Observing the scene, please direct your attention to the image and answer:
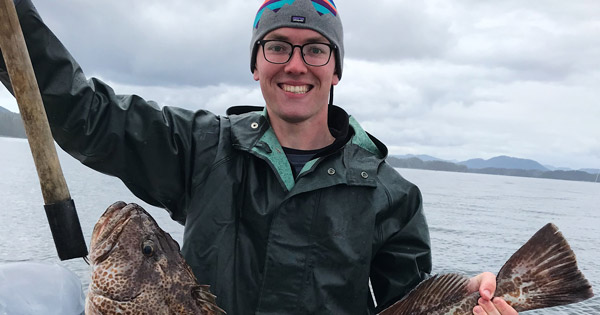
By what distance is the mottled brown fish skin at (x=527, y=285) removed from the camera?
3320 mm

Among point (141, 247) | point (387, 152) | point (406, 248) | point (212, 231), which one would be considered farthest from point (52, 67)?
point (406, 248)

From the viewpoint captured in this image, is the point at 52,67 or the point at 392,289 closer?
the point at 52,67

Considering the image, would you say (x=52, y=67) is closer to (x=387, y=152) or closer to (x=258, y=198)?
(x=258, y=198)

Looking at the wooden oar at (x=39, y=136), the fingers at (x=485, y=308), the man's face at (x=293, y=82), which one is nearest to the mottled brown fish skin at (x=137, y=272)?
the wooden oar at (x=39, y=136)

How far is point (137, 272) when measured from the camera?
2762mm

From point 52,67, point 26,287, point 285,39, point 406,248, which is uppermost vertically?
point 285,39

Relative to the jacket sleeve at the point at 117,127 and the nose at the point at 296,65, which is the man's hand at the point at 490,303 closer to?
the nose at the point at 296,65

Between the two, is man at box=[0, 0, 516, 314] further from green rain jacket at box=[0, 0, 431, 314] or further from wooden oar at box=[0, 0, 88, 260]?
wooden oar at box=[0, 0, 88, 260]

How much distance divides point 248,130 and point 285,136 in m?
0.34

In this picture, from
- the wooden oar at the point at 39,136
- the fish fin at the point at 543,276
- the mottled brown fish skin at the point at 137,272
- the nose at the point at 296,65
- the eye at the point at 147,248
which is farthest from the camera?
the nose at the point at 296,65

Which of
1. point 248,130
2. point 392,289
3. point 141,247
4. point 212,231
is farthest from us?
point 392,289

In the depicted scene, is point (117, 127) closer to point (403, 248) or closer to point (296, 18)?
point (296, 18)

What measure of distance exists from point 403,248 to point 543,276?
97 cm

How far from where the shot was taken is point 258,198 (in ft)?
11.3
